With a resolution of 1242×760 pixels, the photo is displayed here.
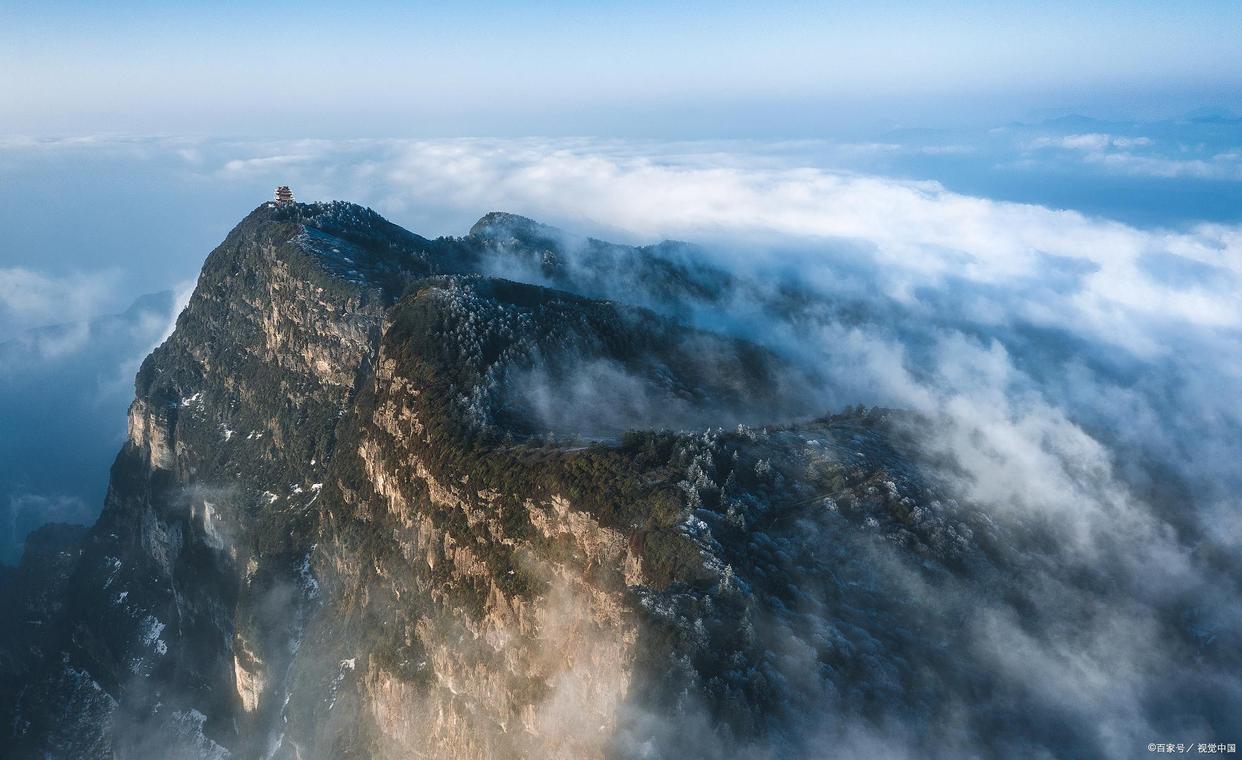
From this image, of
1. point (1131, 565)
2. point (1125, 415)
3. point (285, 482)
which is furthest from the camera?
point (1125, 415)

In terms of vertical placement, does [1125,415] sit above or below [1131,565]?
below

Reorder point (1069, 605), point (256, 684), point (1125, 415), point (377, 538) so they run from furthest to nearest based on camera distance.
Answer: point (1125, 415) < point (256, 684) < point (377, 538) < point (1069, 605)

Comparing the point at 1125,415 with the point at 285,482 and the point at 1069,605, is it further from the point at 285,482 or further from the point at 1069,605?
the point at 285,482

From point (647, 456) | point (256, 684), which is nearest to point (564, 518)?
point (647, 456)

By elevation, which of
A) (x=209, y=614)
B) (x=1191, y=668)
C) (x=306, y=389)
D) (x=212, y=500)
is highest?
(x=306, y=389)

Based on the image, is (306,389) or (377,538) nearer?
(377,538)

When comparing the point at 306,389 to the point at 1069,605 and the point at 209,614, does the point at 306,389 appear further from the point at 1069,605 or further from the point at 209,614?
the point at 1069,605
